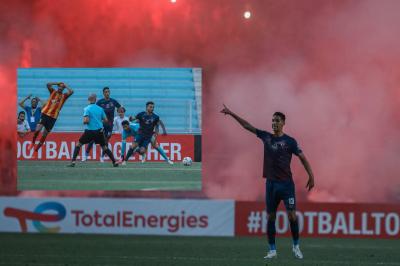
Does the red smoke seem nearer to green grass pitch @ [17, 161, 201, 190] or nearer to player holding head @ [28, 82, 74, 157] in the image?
player holding head @ [28, 82, 74, 157]

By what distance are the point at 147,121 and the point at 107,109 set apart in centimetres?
56

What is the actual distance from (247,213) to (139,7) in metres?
3.06

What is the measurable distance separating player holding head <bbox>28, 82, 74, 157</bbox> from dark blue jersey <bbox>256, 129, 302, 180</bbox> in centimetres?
349

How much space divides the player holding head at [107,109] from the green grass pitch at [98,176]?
22cm

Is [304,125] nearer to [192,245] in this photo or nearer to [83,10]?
[192,245]

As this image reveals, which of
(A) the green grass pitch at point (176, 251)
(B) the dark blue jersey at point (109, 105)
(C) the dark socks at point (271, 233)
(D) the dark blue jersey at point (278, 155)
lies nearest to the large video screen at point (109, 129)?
(B) the dark blue jersey at point (109, 105)

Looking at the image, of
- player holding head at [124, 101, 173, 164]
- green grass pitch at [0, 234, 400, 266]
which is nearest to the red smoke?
player holding head at [124, 101, 173, 164]

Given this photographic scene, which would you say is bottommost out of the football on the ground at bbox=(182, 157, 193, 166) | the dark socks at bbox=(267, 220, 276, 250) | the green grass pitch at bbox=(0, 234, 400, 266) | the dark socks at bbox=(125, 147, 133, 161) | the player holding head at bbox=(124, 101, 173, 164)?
the green grass pitch at bbox=(0, 234, 400, 266)

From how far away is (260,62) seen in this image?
11078 millimetres

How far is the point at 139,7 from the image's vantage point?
1115 cm

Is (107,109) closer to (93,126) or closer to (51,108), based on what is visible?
(93,126)

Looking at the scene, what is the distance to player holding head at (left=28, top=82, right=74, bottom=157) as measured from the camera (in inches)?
440

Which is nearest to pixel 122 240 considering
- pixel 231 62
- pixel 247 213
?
pixel 247 213

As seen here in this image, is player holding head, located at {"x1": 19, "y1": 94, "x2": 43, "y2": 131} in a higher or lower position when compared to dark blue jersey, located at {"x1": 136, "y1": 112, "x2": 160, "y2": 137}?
higher
